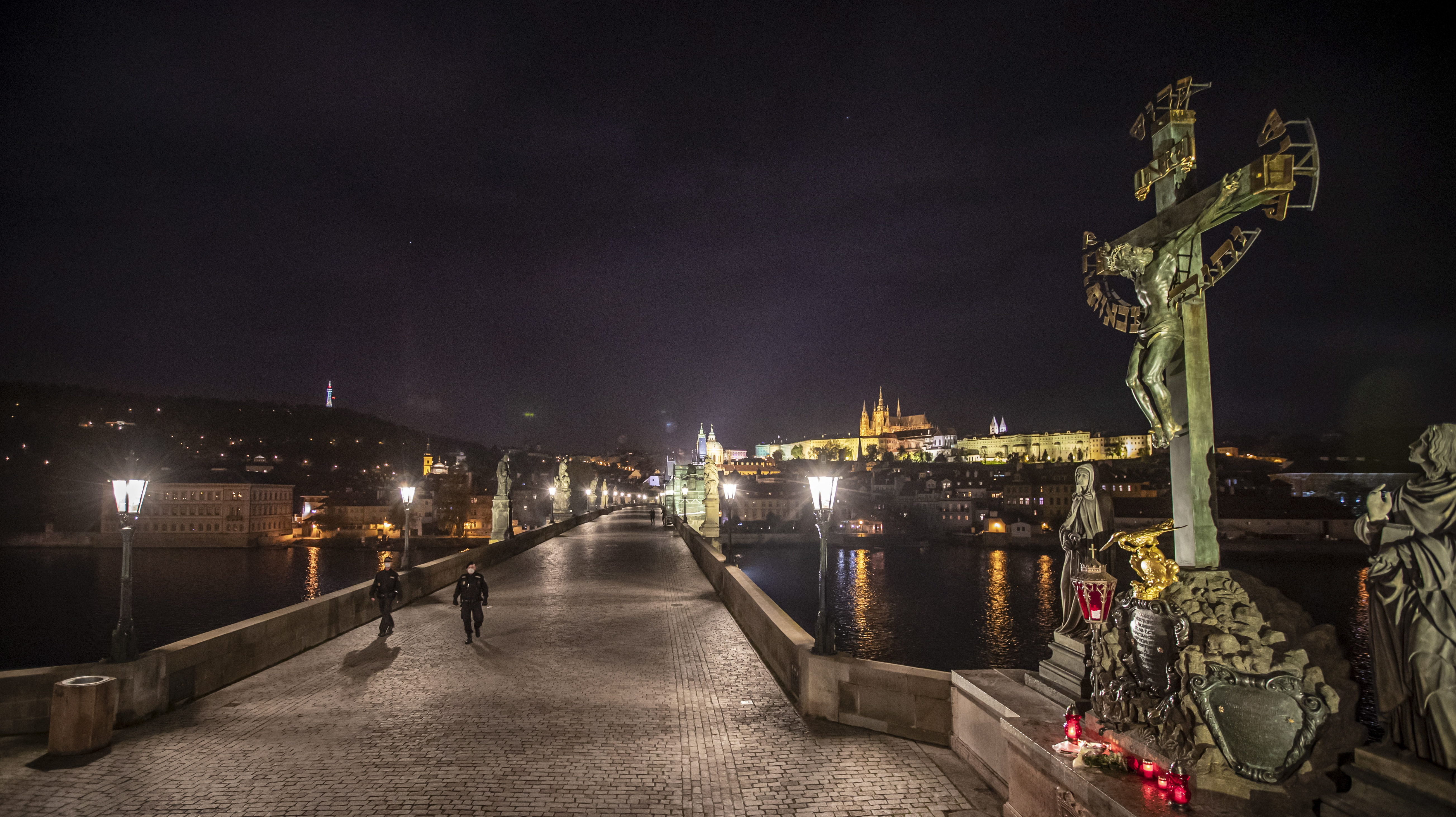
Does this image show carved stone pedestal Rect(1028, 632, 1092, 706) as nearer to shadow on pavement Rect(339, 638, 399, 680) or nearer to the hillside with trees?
shadow on pavement Rect(339, 638, 399, 680)

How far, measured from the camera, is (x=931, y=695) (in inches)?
271

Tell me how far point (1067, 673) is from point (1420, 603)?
2.95m

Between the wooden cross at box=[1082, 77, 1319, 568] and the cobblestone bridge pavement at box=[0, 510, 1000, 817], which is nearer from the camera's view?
the wooden cross at box=[1082, 77, 1319, 568]

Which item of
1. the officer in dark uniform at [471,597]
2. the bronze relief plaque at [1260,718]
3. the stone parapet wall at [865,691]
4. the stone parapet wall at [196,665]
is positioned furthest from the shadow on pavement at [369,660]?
the bronze relief plaque at [1260,718]

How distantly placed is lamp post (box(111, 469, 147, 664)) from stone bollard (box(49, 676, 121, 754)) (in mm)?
467

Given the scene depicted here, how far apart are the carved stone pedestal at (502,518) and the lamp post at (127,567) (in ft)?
67.9

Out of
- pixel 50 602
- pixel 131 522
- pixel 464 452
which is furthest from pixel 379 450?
pixel 131 522

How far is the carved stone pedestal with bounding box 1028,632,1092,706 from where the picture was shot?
17.2 ft

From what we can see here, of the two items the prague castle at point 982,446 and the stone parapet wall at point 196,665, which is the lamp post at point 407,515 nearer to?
the stone parapet wall at point 196,665

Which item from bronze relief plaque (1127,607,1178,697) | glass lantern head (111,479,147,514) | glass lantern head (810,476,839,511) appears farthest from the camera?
glass lantern head (810,476,839,511)

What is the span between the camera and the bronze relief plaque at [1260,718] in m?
3.33

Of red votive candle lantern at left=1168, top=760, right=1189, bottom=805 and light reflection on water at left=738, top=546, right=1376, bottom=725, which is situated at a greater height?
red votive candle lantern at left=1168, top=760, right=1189, bottom=805

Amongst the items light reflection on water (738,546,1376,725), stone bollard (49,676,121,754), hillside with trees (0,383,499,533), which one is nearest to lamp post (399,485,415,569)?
stone bollard (49,676,121,754)

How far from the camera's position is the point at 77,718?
6.36 meters
